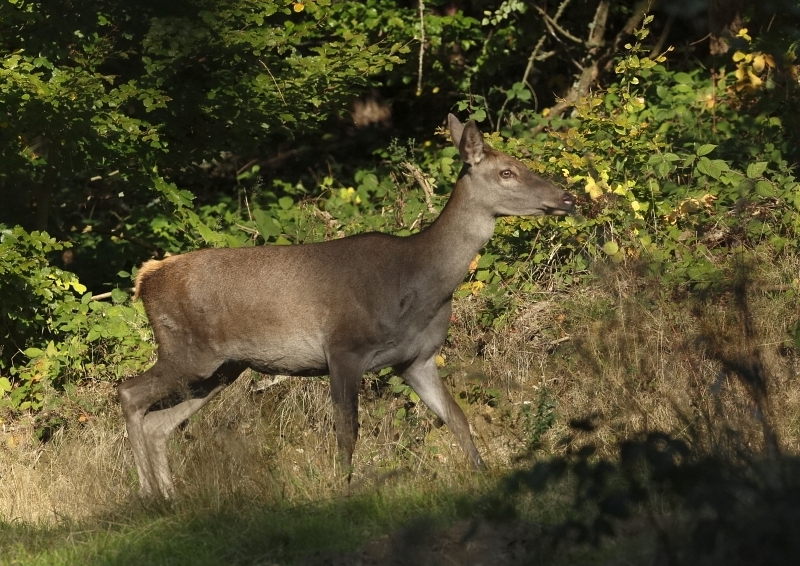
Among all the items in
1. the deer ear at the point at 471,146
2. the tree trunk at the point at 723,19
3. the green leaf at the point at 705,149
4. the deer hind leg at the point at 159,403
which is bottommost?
the deer hind leg at the point at 159,403

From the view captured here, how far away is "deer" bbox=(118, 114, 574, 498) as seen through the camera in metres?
7.97

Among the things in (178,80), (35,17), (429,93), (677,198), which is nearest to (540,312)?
(677,198)

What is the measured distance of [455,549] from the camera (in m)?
5.39

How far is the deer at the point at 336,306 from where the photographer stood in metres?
7.97

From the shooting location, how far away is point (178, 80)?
36.8 ft

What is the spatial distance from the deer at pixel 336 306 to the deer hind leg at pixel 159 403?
0.01 metres

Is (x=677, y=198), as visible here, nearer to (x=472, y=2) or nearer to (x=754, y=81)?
(x=754, y=81)

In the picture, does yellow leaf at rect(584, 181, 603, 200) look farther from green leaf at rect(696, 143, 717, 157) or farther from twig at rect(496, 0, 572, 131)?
twig at rect(496, 0, 572, 131)

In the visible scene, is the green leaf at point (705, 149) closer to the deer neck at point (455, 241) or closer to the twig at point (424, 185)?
the twig at point (424, 185)

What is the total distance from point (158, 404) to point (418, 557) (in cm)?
389

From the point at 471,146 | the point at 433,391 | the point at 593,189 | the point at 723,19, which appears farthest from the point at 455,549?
the point at 723,19

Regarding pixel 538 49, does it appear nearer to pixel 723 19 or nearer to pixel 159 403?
pixel 723 19

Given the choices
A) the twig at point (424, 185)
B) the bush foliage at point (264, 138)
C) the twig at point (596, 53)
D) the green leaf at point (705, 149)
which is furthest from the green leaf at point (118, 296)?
the green leaf at point (705, 149)

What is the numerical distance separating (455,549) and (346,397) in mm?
2566
